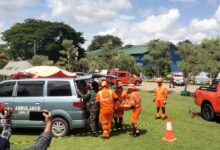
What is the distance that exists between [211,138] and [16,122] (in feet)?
20.5

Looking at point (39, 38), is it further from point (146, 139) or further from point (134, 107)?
point (146, 139)

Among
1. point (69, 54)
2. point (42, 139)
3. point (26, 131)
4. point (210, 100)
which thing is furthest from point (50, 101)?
point (69, 54)

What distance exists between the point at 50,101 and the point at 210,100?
278 inches

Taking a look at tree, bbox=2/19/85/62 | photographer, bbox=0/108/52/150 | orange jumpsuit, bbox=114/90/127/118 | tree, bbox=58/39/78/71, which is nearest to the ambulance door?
orange jumpsuit, bbox=114/90/127/118

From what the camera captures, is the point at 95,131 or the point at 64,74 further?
the point at 64,74

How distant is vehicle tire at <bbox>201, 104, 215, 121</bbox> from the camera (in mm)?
14758

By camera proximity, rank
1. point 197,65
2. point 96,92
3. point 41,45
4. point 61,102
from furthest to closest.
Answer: point 41,45 → point 197,65 → point 96,92 → point 61,102

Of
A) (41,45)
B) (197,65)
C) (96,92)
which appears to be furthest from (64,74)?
(41,45)

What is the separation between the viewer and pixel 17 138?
11117mm

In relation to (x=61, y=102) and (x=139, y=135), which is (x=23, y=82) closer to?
(x=61, y=102)

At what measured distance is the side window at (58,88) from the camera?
11156mm

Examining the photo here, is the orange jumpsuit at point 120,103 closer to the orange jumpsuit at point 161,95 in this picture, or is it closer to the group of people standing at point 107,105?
the group of people standing at point 107,105

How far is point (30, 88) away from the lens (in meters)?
11.6

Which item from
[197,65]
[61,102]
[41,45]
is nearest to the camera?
[61,102]
